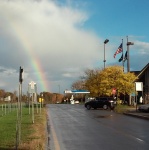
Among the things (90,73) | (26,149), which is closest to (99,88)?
(90,73)

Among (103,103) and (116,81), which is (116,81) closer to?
(116,81)

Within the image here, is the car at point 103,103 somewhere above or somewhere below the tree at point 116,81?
below

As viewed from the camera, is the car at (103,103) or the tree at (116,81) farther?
the tree at (116,81)

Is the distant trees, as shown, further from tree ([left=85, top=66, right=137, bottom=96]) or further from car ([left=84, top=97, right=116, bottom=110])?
car ([left=84, top=97, right=116, bottom=110])

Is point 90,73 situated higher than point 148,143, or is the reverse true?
point 90,73

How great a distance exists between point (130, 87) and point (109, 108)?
9.27 m

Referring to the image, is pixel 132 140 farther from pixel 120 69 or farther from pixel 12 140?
pixel 120 69

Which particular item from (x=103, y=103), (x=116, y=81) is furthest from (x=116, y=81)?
(x=103, y=103)

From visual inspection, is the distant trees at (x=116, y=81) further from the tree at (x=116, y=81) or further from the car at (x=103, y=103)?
the car at (x=103, y=103)

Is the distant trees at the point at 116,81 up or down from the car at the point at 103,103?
up

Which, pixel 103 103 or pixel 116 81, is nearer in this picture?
pixel 103 103

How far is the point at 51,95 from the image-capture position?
5094 inches

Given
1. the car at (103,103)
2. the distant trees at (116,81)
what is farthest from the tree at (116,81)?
the car at (103,103)

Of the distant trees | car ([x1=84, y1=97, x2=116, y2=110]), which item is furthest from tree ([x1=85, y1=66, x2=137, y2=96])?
car ([x1=84, y1=97, x2=116, y2=110])
